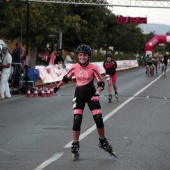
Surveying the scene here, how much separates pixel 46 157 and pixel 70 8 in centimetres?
3965

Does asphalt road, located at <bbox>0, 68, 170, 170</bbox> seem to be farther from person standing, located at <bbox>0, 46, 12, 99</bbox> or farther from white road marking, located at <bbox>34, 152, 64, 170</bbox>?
person standing, located at <bbox>0, 46, 12, 99</bbox>

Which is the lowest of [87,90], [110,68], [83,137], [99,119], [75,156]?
[83,137]

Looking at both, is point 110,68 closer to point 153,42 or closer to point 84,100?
point 84,100

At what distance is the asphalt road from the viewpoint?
863 cm

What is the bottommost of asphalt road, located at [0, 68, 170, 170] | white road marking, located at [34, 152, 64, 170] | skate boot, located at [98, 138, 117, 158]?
asphalt road, located at [0, 68, 170, 170]

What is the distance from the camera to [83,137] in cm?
1129

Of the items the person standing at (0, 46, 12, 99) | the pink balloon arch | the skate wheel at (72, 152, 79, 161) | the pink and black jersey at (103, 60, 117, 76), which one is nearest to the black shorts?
the skate wheel at (72, 152, 79, 161)

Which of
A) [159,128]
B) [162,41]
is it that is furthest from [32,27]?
[162,41]

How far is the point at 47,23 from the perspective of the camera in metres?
38.0

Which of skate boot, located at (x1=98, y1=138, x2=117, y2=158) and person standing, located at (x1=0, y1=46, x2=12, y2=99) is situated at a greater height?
person standing, located at (x1=0, y1=46, x2=12, y2=99)

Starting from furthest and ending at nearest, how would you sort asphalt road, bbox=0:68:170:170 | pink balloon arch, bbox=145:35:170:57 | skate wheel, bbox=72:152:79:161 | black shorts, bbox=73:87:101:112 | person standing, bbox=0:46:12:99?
pink balloon arch, bbox=145:35:170:57 → person standing, bbox=0:46:12:99 → black shorts, bbox=73:87:101:112 → skate wheel, bbox=72:152:79:161 → asphalt road, bbox=0:68:170:170

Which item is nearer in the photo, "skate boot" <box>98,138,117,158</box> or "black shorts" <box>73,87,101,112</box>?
"skate boot" <box>98,138,117,158</box>

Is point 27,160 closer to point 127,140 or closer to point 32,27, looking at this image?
point 127,140

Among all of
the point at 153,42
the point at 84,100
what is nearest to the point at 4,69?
the point at 84,100
